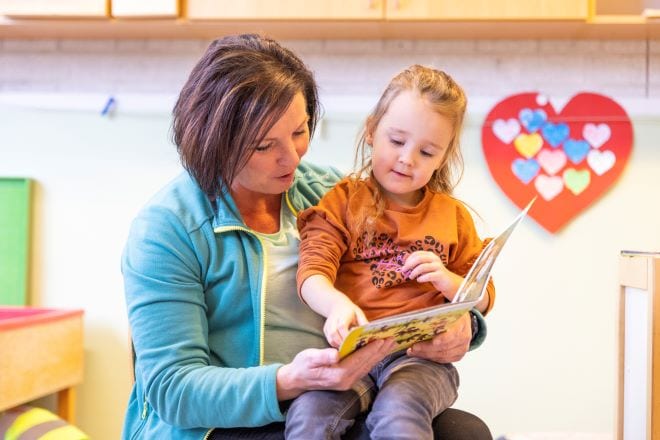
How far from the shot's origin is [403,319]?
105 cm

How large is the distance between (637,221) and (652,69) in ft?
1.81

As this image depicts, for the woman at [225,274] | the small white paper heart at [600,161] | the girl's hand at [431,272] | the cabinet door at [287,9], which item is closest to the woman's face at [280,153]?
the woman at [225,274]

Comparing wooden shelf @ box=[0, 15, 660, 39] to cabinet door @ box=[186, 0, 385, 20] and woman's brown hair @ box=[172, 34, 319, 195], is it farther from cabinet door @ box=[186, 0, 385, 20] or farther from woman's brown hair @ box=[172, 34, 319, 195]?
woman's brown hair @ box=[172, 34, 319, 195]

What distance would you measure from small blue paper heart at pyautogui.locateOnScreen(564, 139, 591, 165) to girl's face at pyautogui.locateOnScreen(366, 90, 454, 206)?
5.07 feet

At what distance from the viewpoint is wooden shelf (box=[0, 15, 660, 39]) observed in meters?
2.70

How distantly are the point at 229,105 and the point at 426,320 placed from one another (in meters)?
0.49

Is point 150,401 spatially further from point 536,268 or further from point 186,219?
point 536,268

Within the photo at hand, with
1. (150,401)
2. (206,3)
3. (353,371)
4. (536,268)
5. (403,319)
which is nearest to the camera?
(403,319)

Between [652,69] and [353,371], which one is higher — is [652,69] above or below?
above

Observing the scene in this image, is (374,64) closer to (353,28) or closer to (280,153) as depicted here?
(353,28)

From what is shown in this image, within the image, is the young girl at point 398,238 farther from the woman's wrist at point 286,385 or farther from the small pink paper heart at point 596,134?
the small pink paper heart at point 596,134

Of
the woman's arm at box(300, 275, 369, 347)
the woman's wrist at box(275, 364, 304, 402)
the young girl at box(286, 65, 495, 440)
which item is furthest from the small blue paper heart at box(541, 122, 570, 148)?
the woman's wrist at box(275, 364, 304, 402)

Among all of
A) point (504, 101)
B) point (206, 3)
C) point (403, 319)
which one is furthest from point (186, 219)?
point (504, 101)

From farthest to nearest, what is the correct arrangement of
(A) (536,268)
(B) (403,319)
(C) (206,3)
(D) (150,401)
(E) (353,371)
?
1. (A) (536,268)
2. (C) (206,3)
3. (D) (150,401)
4. (E) (353,371)
5. (B) (403,319)
